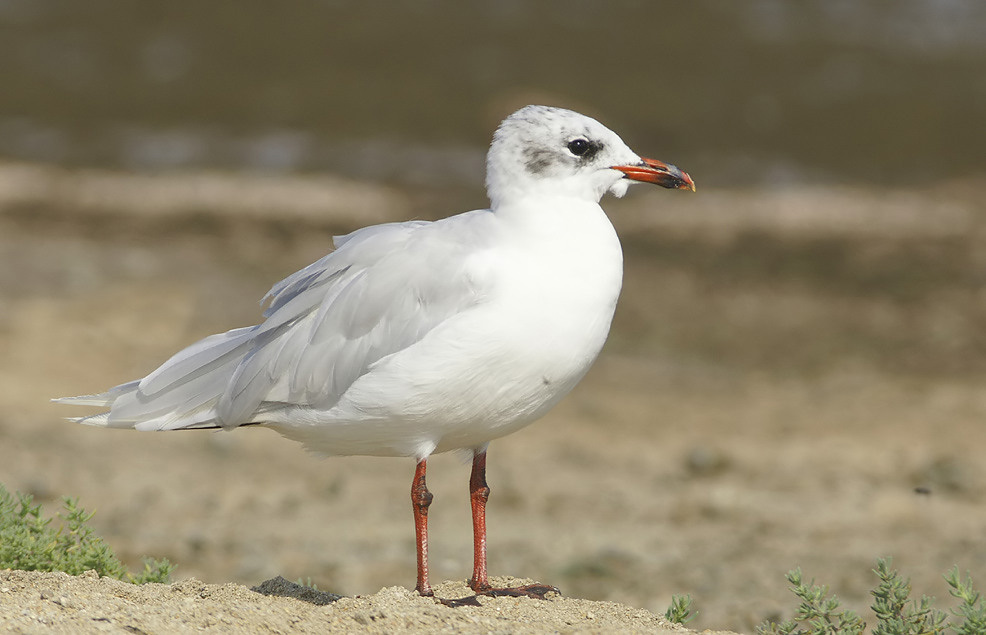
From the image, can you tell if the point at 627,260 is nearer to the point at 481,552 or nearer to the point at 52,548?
the point at 481,552

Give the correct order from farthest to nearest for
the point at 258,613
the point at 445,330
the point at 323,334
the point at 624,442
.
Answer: the point at 624,442, the point at 323,334, the point at 445,330, the point at 258,613

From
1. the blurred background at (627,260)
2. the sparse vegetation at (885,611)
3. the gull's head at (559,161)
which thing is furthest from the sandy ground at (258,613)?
the blurred background at (627,260)

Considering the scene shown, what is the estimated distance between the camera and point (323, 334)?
15.8 ft

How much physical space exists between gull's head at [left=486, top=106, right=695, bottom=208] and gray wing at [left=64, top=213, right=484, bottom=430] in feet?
0.91

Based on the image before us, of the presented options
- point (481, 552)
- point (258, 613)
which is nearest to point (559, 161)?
point (481, 552)

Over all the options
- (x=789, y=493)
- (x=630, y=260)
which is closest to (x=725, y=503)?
(x=789, y=493)

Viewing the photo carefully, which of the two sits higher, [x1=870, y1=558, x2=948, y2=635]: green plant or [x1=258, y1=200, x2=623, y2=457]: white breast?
[x1=258, y1=200, x2=623, y2=457]: white breast

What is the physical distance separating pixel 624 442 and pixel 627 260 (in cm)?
458

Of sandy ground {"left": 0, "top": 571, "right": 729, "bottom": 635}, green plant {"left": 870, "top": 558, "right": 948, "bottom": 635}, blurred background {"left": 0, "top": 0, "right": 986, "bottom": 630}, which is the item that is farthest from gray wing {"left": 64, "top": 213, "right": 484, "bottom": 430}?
blurred background {"left": 0, "top": 0, "right": 986, "bottom": 630}

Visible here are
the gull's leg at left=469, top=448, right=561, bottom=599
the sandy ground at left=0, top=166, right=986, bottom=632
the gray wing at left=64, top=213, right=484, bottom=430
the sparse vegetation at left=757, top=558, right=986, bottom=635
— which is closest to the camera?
the sparse vegetation at left=757, top=558, right=986, bottom=635

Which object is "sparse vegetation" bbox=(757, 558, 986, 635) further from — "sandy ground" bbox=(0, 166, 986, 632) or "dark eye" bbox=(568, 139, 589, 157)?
"dark eye" bbox=(568, 139, 589, 157)

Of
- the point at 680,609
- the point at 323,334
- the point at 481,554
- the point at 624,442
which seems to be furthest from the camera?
the point at 624,442

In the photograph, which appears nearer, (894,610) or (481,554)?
(894,610)

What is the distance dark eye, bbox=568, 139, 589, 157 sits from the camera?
481 centimetres
